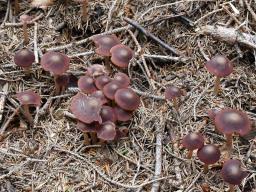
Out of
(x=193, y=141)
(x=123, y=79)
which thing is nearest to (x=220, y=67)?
(x=193, y=141)

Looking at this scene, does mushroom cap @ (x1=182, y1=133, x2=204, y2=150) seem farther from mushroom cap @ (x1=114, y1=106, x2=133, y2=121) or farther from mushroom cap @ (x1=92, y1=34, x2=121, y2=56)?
mushroom cap @ (x1=92, y1=34, x2=121, y2=56)

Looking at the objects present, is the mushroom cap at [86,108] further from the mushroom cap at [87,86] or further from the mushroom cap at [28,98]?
the mushroom cap at [28,98]

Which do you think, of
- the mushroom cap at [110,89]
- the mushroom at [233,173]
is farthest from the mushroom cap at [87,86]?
the mushroom at [233,173]

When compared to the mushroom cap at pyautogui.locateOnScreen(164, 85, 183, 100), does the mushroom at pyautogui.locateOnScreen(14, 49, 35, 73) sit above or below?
below

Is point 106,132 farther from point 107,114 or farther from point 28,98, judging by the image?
point 28,98

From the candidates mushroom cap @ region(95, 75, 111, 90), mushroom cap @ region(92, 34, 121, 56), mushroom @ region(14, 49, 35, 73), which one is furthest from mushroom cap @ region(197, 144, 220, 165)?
mushroom @ region(14, 49, 35, 73)

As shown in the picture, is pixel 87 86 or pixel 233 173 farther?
pixel 87 86

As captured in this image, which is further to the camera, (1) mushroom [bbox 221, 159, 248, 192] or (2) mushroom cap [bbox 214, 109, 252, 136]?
(2) mushroom cap [bbox 214, 109, 252, 136]
